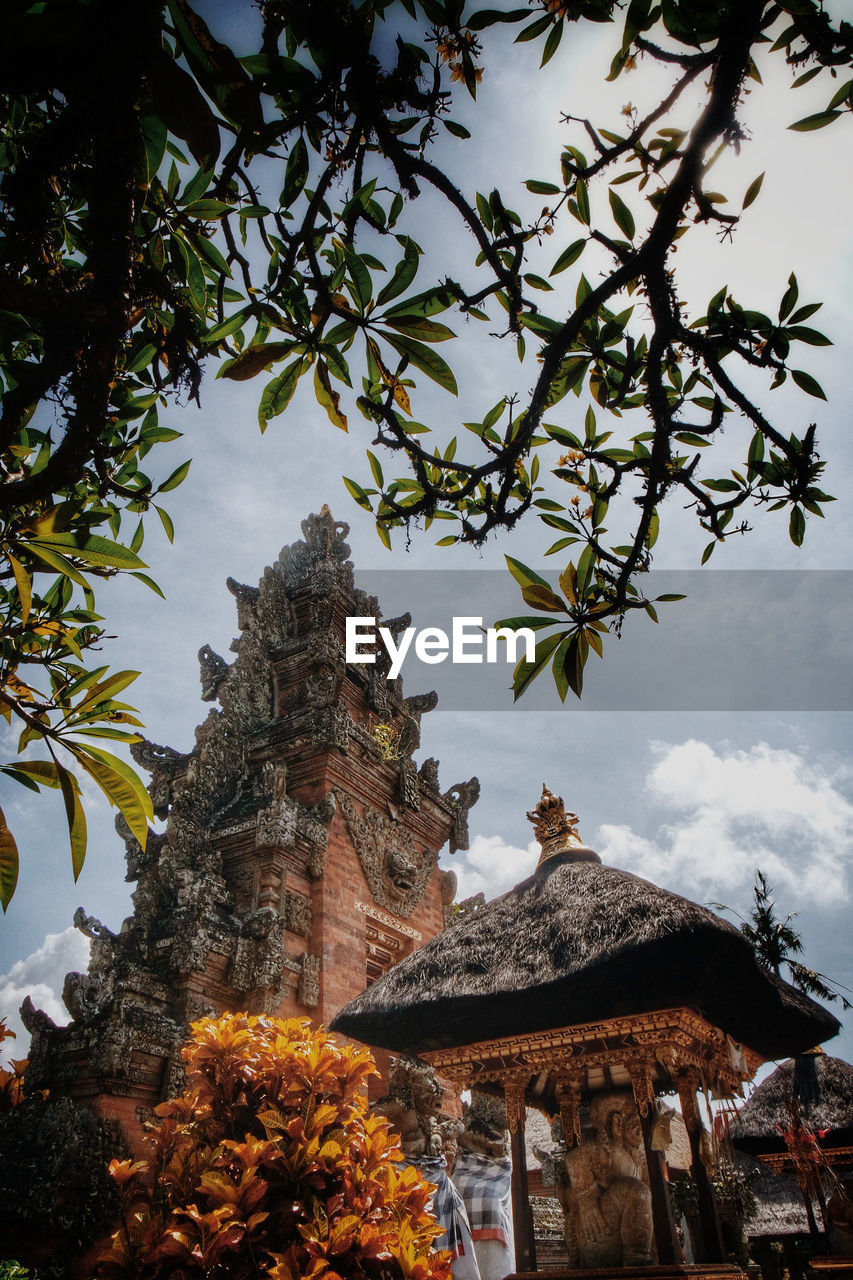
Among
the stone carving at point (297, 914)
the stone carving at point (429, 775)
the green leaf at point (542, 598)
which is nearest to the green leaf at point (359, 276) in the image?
the green leaf at point (542, 598)

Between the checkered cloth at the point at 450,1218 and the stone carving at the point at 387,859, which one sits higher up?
the stone carving at the point at 387,859

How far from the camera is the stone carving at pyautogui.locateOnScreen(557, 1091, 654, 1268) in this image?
17.0 feet

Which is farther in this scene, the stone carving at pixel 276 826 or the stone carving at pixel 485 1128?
the stone carving at pixel 485 1128

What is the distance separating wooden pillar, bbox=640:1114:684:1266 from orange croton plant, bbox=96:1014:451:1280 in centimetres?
228

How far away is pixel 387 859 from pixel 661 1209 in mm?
6346

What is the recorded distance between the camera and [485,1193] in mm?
8070

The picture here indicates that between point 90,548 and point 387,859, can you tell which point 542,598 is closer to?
point 90,548

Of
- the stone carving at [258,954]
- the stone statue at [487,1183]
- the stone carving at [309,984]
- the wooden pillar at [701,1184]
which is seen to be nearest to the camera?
the wooden pillar at [701,1184]

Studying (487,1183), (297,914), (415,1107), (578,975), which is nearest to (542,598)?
(578,975)

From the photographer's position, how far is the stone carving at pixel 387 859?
34.2ft

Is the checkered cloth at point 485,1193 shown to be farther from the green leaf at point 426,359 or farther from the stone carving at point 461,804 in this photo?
the green leaf at point 426,359

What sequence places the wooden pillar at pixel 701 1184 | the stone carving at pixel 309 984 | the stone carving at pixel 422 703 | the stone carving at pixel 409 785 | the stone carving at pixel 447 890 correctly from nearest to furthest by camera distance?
the wooden pillar at pixel 701 1184
the stone carving at pixel 309 984
the stone carving at pixel 409 785
the stone carving at pixel 447 890
the stone carving at pixel 422 703

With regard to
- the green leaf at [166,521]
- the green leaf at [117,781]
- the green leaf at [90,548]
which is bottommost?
the green leaf at [117,781]

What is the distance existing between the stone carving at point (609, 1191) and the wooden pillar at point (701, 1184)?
1.26ft
